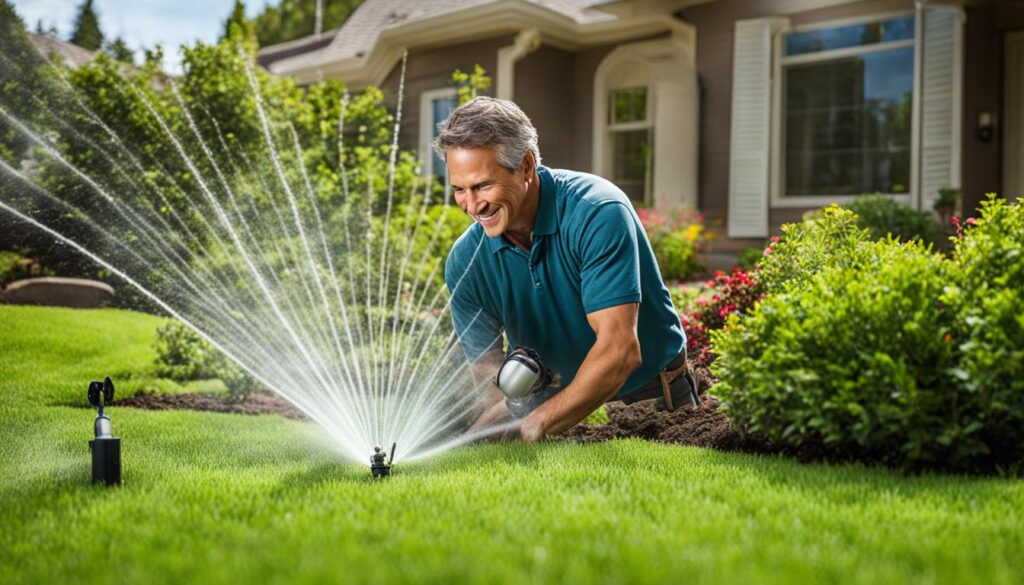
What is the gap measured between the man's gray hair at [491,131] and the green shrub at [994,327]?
5.95 ft

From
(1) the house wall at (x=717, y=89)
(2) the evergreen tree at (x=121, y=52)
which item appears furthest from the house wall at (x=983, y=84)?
(2) the evergreen tree at (x=121, y=52)

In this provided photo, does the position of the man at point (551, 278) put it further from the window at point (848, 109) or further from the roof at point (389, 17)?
the roof at point (389, 17)

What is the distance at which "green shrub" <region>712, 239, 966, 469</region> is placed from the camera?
11.5ft

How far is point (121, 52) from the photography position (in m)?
14.9

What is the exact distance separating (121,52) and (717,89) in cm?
925

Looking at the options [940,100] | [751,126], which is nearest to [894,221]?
[940,100]

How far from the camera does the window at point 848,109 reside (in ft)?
38.0

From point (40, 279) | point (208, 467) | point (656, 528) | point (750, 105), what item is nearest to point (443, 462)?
point (208, 467)

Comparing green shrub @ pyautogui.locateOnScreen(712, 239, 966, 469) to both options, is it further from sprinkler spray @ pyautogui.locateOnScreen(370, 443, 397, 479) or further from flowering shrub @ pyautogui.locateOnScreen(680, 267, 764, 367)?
flowering shrub @ pyautogui.locateOnScreen(680, 267, 764, 367)

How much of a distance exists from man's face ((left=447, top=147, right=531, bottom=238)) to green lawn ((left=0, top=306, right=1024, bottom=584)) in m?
1.07

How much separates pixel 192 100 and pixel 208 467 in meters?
9.57

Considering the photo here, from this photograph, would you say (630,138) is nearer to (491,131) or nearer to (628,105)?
(628,105)

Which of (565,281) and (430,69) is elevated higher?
(430,69)

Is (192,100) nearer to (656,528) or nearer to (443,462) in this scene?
(443,462)
